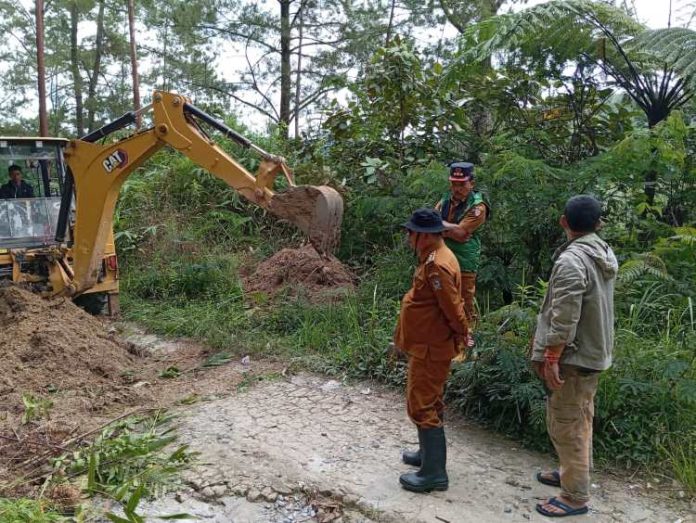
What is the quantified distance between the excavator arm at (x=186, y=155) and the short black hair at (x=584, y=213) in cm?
351

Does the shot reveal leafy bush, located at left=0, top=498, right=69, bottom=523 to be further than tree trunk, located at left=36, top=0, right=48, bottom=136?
No

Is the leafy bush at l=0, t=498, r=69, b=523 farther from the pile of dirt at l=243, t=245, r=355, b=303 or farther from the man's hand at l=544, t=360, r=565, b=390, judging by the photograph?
the pile of dirt at l=243, t=245, r=355, b=303

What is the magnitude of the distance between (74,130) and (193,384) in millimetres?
22701

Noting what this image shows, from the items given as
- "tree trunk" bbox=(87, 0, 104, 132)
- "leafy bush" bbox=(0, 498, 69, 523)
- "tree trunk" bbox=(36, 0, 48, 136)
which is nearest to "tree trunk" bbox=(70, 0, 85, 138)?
"tree trunk" bbox=(87, 0, 104, 132)

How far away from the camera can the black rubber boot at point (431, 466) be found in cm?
381

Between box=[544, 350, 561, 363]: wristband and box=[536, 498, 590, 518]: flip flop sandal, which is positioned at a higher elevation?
box=[544, 350, 561, 363]: wristband

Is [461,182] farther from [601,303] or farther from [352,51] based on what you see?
[352,51]

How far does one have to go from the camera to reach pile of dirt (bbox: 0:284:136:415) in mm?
5477

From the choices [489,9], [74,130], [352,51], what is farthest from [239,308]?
[74,130]

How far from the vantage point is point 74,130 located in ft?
83.0

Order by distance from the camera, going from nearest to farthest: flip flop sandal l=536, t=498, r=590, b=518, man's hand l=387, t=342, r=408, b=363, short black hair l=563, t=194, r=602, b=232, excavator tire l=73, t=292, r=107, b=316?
short black hair l=563, t=194, r=602, b=232, flip flop sandal l=536, t=498, r=590, b=518, man's hand l=387, t=342, r=408, b=363, excavator tire l=73, t=292, r=107, b=316

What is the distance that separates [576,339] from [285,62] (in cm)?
1691

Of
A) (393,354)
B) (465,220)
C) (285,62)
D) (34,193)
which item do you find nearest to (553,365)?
(465,220)

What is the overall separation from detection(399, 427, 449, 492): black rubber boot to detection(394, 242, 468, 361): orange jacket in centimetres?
50
